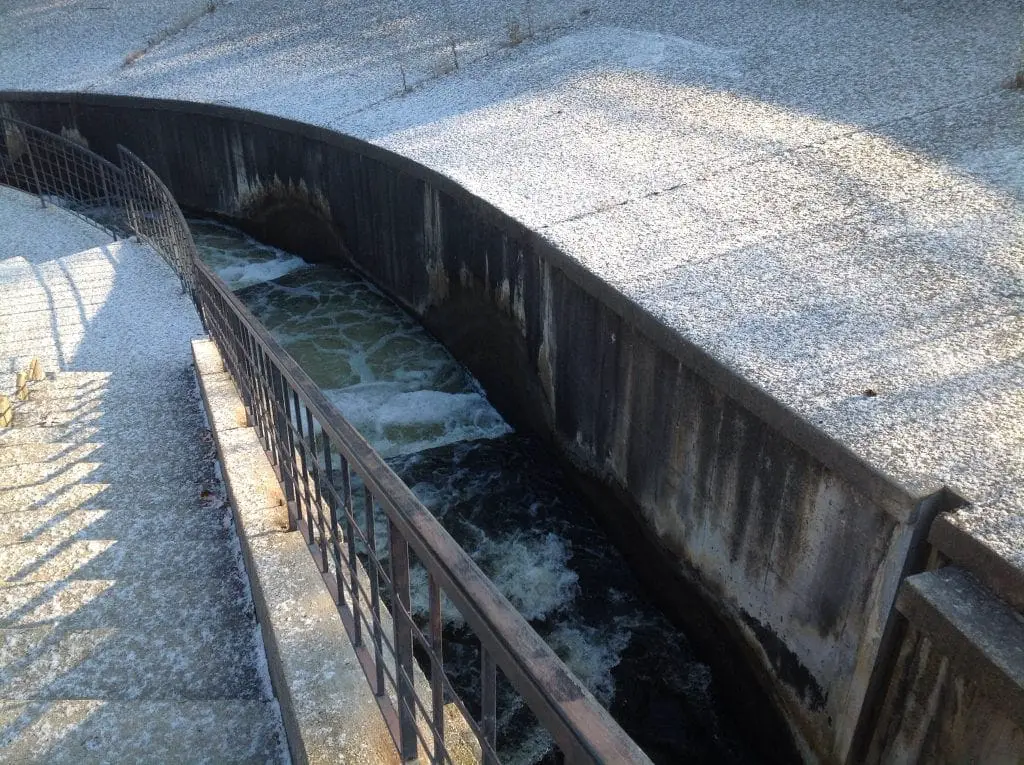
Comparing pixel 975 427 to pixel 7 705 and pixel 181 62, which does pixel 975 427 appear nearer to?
pixel 7 705

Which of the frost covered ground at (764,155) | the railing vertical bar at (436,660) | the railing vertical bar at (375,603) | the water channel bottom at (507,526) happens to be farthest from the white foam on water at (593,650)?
the railing vertical bar at (436,660)

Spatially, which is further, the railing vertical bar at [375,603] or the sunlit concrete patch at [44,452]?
the sunlit concrete patch at [44,452]

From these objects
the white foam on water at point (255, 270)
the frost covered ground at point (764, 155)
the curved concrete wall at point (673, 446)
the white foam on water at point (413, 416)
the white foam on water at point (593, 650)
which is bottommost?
the white foam on water at point (255, 270)

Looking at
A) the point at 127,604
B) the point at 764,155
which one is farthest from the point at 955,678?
the point at 764,155

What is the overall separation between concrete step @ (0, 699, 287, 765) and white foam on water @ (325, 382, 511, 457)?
4479mm

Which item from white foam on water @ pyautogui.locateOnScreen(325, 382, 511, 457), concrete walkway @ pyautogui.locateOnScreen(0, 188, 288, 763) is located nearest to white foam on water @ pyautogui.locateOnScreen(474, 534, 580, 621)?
white foam on water @ pyautogui.locateOnScreen(325, 382, 511, 457)

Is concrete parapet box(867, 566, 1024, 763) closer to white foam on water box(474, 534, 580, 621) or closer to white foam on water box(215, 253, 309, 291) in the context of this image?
white foam on water box(474, 534, 580, 621)

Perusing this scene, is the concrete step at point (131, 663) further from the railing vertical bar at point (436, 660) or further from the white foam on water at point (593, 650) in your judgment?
the white foam on water at point (593, 650)

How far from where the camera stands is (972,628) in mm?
3045

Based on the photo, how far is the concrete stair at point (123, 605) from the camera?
104 inches

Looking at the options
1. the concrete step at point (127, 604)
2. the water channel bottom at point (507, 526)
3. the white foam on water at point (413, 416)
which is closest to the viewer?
the concrete step at point (127, 604)

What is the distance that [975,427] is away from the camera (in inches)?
147

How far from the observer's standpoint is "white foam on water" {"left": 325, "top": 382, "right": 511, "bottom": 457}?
7.43 m

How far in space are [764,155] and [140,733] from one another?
6.16 m
